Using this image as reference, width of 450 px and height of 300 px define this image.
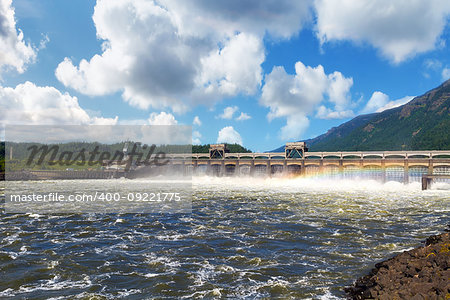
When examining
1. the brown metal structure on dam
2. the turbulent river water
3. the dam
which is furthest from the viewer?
the brown metal structure on dam

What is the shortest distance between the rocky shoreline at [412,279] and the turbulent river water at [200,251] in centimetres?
135

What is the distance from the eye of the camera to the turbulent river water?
1417 centimetres

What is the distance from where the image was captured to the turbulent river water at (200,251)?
14.2 m

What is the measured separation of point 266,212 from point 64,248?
70.6ft

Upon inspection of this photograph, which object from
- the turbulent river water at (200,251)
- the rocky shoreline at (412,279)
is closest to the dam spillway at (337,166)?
the turbulent river water at (200,251)

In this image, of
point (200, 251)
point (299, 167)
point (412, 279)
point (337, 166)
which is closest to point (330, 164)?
point (337, 166)

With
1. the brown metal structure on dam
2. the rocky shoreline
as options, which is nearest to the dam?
the brown metal structure on dam

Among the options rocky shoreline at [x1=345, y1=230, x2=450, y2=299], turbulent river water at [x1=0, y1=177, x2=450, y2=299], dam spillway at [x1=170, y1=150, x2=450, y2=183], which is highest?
dam spillway at [x1=170, y1=150, x2=450, y2=183]

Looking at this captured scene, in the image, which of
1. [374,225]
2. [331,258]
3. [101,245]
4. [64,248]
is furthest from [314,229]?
[64,248]

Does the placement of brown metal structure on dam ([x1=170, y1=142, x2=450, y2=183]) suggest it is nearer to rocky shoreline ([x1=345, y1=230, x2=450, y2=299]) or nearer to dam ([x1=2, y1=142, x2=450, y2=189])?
dam ([x1=2, y1=142, x2=450, y2=189])

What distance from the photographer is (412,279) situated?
458 inches

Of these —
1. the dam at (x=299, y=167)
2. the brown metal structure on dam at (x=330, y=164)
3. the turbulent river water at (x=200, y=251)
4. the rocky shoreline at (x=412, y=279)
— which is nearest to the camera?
the rocky shoreline at (x=412, y=279)

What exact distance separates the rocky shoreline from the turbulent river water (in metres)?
1.35

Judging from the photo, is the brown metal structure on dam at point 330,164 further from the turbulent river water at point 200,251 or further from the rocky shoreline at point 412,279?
the rocky shoreline at point 412,279
